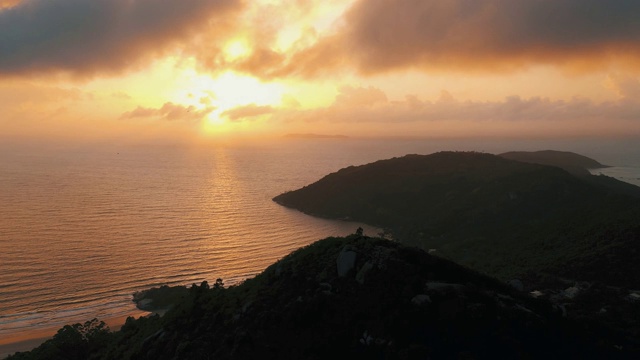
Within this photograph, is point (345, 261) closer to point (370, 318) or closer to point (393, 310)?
point (370, 318)

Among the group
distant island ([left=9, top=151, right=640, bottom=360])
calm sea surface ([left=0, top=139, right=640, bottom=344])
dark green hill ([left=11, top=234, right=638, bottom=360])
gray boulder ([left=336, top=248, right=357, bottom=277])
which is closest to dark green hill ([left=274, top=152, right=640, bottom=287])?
distant island ([left=9, top=151, right=640, bottom=360])

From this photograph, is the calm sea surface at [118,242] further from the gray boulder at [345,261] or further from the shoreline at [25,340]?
the gray boulder at [345,261]

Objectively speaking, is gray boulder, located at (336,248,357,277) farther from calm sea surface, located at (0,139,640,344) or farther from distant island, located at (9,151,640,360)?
calm sea surface, located at (0,139,640,344)

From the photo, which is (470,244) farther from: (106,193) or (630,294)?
(106,193)

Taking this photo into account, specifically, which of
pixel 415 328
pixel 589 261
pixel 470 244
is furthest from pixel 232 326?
pixel 470 244

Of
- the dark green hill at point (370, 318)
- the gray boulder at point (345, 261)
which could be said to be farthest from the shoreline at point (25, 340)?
the gray boulder at point (345, 261)

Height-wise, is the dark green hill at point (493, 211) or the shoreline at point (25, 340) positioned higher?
the dark green hill at point (493, 211)
